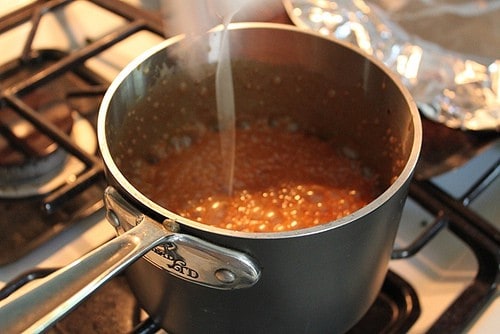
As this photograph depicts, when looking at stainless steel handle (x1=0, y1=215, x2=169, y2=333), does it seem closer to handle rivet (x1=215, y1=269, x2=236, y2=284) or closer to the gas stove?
handle rivet (x1=215, y1=269, x2=236, y2=284)

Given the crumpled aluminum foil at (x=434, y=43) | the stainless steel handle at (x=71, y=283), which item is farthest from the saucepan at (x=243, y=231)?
the crumpled aluminum foil at (x=434, y=43)

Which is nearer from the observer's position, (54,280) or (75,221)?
(54,280)

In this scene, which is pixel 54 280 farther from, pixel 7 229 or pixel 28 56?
pixel 28 56

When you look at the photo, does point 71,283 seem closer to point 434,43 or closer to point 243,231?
point 243,231

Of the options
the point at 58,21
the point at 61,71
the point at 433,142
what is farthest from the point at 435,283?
the point at 58,21

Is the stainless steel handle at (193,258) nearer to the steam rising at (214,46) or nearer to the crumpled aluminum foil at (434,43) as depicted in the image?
the steam rising at (214,46)

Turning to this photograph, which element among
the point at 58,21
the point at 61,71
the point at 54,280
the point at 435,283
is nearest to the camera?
the point at 54,280

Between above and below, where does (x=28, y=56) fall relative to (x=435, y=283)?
above

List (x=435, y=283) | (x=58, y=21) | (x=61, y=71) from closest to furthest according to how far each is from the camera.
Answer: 1. (x=435, y=283)
2. (x=61, y=71)
3. (x=58, y=21)
